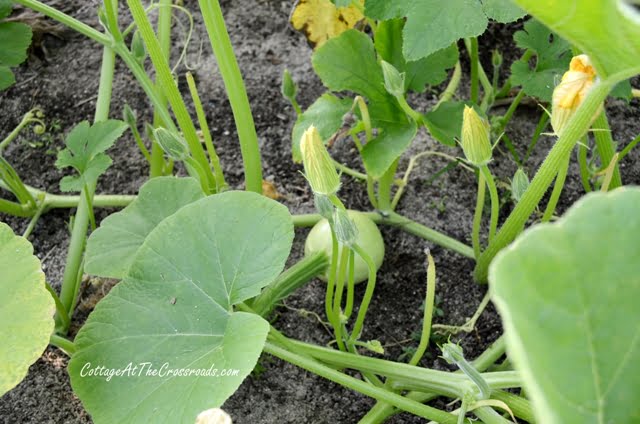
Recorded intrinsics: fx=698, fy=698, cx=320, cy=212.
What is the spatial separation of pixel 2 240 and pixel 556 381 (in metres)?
0.88

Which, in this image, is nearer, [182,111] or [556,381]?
[556,381]

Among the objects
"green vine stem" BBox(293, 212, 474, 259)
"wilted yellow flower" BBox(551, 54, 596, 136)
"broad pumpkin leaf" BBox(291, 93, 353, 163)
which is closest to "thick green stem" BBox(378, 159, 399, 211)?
"green vine stem" BBox(293, 212, 474, 259)

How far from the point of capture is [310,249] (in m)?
1.53

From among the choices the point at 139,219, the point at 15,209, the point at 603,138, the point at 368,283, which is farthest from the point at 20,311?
the point at 603,138

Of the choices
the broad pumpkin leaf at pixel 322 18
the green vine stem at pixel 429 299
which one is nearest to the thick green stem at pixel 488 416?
the green vine stem at pixel 429 299

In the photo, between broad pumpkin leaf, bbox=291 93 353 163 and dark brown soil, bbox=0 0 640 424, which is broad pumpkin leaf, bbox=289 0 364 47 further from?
broad pumpkin leaf, bbox=291 93 353 163

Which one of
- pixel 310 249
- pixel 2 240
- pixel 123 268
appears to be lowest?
pixel 310 249

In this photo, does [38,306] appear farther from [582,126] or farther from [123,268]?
[582,126]

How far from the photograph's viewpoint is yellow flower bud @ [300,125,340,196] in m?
1.06

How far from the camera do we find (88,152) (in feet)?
4.87

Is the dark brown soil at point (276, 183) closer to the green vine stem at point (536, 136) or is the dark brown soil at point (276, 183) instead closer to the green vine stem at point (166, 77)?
the green vine stem at point (536, 136)

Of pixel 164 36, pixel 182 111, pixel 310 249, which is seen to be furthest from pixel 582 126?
pixel 164 36

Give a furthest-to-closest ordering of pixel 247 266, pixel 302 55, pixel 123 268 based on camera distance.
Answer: pixel 302 55 < pixel 123 268 < pixel 247 266

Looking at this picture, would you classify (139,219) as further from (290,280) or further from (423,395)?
(423,395)
